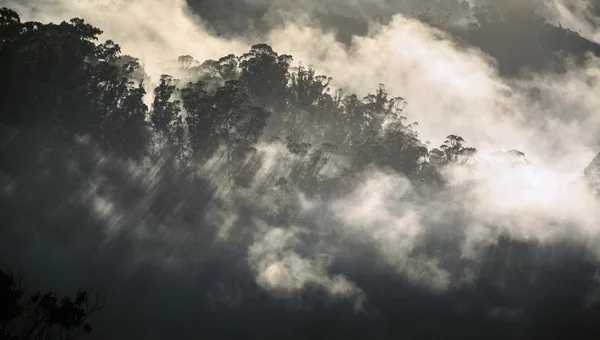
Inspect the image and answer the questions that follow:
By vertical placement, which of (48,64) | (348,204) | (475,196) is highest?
(475,196)

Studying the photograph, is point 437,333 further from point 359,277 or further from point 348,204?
point 348,204

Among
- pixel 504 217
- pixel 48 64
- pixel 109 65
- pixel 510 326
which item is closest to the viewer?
pixel 48 64

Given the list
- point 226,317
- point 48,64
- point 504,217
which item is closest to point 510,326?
point 504,217

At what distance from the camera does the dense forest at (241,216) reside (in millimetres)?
101062

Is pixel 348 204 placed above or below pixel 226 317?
above

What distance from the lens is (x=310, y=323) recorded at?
141 metres

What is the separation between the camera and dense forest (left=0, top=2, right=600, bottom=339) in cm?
10106

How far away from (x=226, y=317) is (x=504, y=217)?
75.5 metres

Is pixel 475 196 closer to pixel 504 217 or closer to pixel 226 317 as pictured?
pixel 504 217

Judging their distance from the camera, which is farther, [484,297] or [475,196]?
[484,297]

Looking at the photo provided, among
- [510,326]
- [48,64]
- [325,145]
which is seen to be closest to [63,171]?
[48,64]

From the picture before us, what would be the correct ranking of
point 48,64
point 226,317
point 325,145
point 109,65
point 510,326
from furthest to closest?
point 510,326, point 226,317, point 325,145, point 109,65, point 48,64

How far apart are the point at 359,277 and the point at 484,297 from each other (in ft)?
124

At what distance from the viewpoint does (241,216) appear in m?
124
